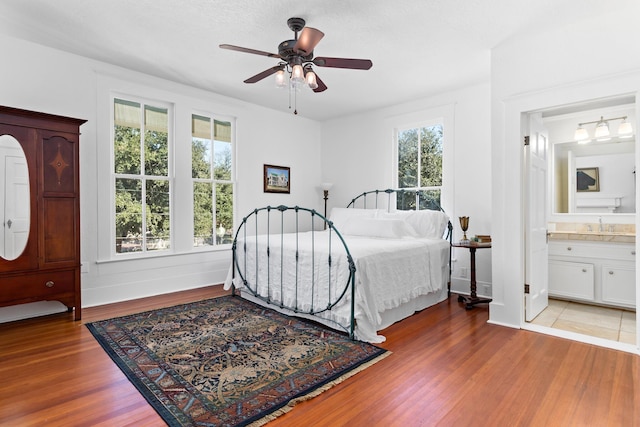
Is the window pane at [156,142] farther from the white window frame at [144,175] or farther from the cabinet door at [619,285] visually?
the cabinet door at [619,285]

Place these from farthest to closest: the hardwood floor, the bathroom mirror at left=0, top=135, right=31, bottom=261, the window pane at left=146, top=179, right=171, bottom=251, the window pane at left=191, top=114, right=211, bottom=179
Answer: the window pane at left=191, top=114, right=211, bottom=179 → the window pane at left=146, top=179, right=171, bottom=251 → the bathroom mirror at left=0, top=135, right=31, bottom=261 → the hardwood floor

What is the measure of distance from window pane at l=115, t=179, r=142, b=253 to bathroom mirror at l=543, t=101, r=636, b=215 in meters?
5.00

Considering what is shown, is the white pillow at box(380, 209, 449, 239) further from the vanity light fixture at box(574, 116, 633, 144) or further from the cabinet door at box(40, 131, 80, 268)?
the cabinet door at box(40, 131, 80, 268)

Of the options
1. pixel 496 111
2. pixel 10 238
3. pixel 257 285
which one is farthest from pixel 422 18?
pixel 10 238

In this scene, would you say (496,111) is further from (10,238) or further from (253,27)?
(10,238)

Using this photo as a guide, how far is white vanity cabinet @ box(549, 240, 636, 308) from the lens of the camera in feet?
12.0

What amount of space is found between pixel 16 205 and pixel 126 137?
4.75ft

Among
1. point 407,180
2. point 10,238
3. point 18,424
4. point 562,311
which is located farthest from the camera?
point 407,180

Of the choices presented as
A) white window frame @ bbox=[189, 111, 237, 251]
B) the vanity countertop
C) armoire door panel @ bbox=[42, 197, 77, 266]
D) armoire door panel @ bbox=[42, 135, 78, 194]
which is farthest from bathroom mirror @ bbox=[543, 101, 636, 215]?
armoire door panel @ bbox=[42, 197, 77, 266]

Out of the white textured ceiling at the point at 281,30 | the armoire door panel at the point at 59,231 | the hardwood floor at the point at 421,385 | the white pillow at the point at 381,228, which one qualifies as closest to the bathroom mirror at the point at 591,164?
the white textured ceiling at the point at 281,30

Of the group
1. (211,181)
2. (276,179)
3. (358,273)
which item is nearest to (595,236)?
(358,273)

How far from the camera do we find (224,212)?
5211 millimetres

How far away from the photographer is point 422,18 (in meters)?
2.95

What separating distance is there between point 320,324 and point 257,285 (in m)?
1.01
